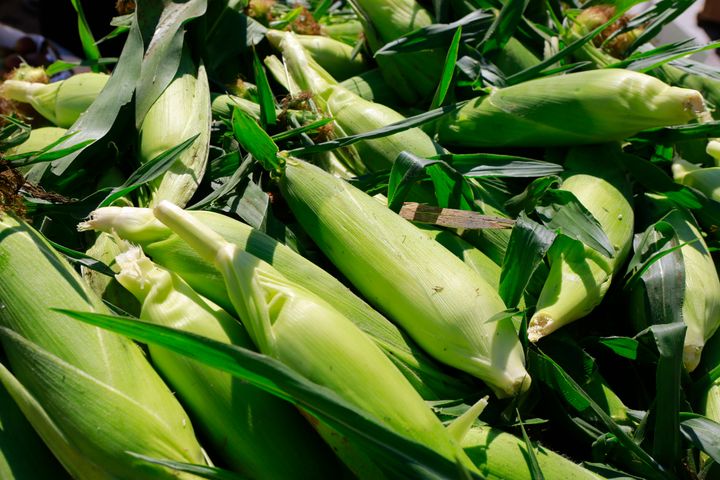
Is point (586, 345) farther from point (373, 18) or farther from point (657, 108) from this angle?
point (373, 18)

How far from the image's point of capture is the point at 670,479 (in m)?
0.93

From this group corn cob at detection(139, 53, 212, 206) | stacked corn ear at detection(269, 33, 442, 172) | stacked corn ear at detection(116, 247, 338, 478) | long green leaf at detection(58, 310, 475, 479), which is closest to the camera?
long green leaf at detection(58, 310, 475, 479)

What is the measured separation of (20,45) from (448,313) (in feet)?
8.54

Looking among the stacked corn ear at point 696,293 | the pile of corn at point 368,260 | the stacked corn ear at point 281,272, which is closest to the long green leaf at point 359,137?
the pile of corn at point 368,260

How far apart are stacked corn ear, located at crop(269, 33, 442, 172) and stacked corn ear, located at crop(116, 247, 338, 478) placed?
53 cm

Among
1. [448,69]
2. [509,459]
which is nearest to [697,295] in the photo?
[509,459]

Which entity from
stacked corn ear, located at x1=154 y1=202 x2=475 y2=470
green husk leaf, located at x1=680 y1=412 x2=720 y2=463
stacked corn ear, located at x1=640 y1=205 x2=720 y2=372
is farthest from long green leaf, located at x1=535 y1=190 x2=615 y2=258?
stacked corn ear, located at x1=154 y1=202 x2=475 y2=470

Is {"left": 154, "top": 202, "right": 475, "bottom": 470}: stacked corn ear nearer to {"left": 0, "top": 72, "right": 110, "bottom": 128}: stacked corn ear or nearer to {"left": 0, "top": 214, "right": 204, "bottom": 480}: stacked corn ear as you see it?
{"left": 0, "top": 214, "right": 204, "bottom": 480}: stacked corn ear

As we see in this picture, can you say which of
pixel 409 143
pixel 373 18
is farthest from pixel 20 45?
pixel 409 143

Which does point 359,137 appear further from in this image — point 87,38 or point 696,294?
point 87,38

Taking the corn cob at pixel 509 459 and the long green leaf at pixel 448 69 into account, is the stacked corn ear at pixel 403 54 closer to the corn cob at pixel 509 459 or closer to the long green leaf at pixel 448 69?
the long green leaf at pixel 448 69

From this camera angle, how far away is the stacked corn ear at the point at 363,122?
131 centimetres

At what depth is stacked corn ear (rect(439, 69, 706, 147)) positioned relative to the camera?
1237mm

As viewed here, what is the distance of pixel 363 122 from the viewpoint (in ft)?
4.46
